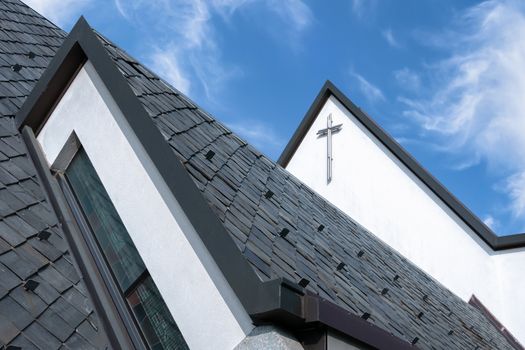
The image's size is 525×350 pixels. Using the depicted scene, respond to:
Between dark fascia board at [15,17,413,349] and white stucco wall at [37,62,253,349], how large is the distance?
0.27 ft

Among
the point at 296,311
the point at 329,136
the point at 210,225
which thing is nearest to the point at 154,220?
the point at 210,225

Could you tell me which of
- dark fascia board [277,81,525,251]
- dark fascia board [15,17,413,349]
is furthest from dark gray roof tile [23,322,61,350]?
dark fascia board [277,81,525,251]

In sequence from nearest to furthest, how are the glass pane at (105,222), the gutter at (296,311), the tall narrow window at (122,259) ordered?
the gutter at (296,311)
the tall narrow window at (122,259)
the glass pane at (105,222)

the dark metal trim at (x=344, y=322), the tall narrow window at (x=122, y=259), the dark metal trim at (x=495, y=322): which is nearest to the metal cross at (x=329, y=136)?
the dark metal trim at (x=495, y=322)

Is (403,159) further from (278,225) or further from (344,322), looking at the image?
(344,322)

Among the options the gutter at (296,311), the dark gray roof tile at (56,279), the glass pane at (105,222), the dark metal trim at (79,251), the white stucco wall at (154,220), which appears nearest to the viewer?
the gutter at (296,311)

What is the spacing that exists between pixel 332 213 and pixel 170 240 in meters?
4.98

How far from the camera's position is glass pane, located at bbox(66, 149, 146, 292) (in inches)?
181

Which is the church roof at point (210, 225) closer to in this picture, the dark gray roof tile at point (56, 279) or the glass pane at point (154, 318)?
the dark gray roof tile at point (56, 279)

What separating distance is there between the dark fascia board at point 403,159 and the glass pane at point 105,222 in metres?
9.04

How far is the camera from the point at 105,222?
16.4ft

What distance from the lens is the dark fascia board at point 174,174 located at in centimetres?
→ 342

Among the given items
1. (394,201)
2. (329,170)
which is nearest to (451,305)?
(394,201)

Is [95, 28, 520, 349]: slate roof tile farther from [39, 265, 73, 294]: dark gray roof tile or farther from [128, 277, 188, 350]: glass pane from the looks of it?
[39, 265, 73, 294]: dark gray roof tile
